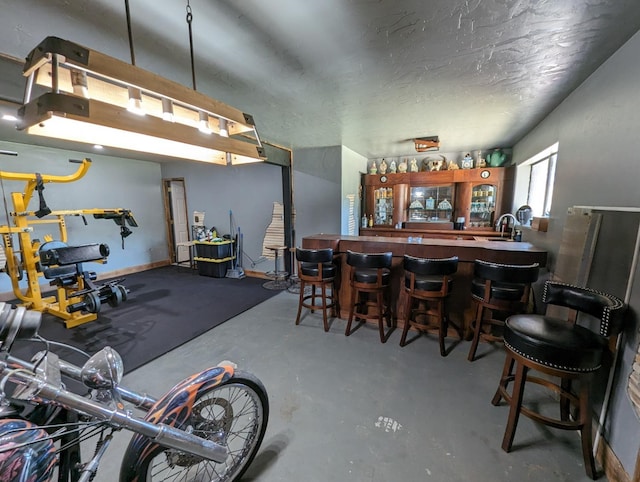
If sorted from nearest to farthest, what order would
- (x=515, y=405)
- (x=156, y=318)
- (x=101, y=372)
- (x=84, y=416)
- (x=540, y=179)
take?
(x=101, y=372) < (x=84, y=416) < (x=515, y=405) < (x=156, y=318) < (x=540, y=179)

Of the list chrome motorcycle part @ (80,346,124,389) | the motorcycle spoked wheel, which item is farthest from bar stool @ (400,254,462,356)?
chrome motorcycle part @ (80,346,124,389)

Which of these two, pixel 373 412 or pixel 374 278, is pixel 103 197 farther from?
pixel 373 412

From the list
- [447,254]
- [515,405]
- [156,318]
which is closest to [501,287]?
[447,254]

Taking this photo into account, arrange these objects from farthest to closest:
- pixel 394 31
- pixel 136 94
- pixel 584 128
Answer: pixel 584 128 → pixel 394 31 → pixel 136 94

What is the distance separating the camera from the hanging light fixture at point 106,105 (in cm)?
91

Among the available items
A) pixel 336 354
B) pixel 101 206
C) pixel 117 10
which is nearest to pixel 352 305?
pixel 336 354

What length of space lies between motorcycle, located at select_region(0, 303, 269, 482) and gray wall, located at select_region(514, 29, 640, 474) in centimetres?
195

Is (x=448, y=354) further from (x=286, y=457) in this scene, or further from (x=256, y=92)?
(x=256, y=92)

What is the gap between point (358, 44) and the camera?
1609 mm

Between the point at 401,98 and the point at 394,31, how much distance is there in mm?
997

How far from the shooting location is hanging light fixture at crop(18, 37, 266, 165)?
91cm

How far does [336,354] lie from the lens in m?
2.57

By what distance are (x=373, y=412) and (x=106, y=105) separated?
2.27 metres

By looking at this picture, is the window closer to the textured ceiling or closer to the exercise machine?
the textured ceiling
